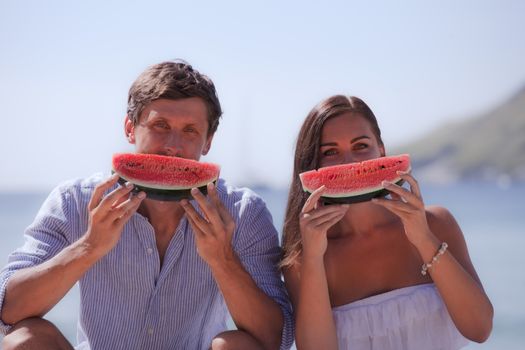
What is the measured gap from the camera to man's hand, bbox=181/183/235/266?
368 cm

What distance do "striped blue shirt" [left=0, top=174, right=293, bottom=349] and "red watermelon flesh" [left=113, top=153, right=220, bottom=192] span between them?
1.64 ft

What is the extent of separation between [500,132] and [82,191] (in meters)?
110

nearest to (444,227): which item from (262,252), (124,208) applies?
(262,252)

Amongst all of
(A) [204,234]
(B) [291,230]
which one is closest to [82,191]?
(A) [204,234]

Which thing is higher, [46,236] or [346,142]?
[346,142]

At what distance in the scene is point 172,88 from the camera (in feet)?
13.7

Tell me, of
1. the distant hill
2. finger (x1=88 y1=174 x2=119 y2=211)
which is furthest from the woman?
the distant hill

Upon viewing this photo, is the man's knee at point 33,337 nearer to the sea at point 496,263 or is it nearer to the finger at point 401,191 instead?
the finger at point 401,191

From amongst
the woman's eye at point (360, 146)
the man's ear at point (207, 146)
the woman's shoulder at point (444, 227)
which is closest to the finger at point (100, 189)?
the man's ear at point (207, 146)

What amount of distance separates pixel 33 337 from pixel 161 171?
1.23 m

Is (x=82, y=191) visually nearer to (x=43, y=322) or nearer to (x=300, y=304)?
(x=43, y=322)

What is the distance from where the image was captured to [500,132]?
106 metres

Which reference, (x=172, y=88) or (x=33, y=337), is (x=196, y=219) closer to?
(x=172, y=88)

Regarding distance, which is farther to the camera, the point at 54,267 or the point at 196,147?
the point at 196,147
